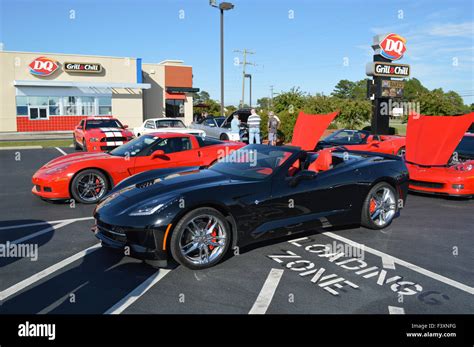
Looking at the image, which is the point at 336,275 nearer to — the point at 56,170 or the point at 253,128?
the point at 56,170

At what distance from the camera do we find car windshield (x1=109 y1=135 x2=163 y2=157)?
327 inches

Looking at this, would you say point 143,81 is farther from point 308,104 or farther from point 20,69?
point 308,104

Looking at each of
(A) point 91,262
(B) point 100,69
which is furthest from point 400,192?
(B) point 100,69

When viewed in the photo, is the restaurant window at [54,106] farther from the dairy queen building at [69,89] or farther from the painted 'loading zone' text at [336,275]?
the painted 'loading zone' text at [336,275]

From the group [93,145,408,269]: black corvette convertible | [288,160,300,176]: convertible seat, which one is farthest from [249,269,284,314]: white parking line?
[288,160,300,176]: convertible seat

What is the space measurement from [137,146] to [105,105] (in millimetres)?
29664

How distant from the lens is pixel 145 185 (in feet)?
17.7

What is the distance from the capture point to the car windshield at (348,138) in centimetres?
1263

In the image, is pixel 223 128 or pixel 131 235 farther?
pixel 223 128

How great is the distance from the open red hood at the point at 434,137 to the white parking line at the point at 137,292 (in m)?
6.69

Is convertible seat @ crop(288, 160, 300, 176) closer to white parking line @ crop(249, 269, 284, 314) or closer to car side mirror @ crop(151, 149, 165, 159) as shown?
white parking line @ crop(249, 269, 284, 314)

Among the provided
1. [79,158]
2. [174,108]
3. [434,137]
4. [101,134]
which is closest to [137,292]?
[79,158]

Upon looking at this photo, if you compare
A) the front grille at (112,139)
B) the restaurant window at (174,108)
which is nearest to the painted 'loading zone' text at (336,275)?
the front grille at (112,139)

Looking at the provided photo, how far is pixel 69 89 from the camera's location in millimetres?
34469
